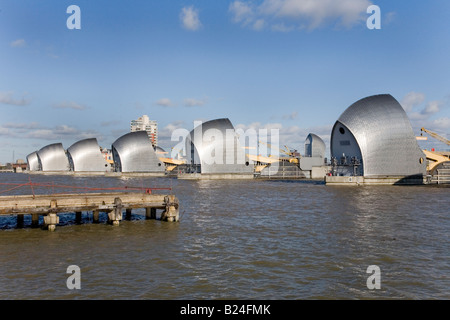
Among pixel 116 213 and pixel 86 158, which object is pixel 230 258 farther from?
pixel 86 158

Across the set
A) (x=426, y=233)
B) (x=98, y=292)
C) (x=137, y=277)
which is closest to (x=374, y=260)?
(x=426, y=233)

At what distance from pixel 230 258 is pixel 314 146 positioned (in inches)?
5473

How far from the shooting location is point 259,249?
1908 cm

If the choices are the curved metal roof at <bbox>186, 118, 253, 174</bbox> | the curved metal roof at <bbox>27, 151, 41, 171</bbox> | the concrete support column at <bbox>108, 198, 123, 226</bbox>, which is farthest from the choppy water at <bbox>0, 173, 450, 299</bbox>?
the curved metal roof at <bbox>27, 151, 41, 171</bbox>

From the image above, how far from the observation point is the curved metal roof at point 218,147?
318 feet

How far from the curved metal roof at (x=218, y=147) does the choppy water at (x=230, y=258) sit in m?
67.5

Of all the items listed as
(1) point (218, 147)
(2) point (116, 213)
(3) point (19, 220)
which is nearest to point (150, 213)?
(2) point (116, 213)

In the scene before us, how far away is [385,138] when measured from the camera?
7538 cm

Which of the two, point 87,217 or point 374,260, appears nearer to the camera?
point 374,260

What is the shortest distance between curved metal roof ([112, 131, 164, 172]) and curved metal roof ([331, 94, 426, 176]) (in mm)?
61633
